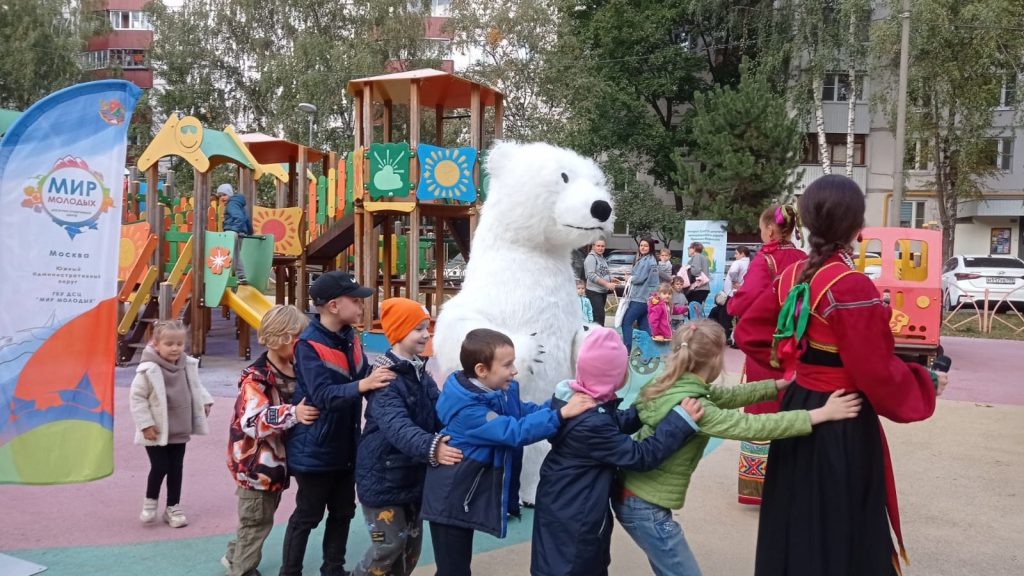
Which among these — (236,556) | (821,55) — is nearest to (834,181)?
(236,556)

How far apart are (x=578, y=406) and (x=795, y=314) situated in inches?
28.8

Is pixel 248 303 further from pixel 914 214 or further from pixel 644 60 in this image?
pixel 914 214

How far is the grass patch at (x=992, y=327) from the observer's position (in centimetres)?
1456

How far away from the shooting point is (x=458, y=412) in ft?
9.53

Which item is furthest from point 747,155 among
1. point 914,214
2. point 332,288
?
point 332,288

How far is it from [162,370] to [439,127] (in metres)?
9.28

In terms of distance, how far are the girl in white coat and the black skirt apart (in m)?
3.04

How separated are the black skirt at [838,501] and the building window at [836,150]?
31563 mm

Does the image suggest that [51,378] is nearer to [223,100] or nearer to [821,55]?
[821,55]

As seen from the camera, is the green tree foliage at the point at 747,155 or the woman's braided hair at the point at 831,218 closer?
the woman's braided hair at the point at 831,218

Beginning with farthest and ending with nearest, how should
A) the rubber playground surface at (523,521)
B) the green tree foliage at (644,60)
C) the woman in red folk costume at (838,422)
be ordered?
the green tree foliage at (644,60)
the rubber playground surface at (523,521)
the woman in red folk costume at (838,422)

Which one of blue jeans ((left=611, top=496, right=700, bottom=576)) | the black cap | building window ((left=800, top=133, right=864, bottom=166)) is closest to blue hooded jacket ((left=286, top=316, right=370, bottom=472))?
the black cap

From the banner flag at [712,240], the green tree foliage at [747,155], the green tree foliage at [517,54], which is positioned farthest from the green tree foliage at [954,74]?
the green tree foliage at [517,54]

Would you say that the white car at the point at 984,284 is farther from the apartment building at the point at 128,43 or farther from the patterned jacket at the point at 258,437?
the apartment building at the point at 128,43
